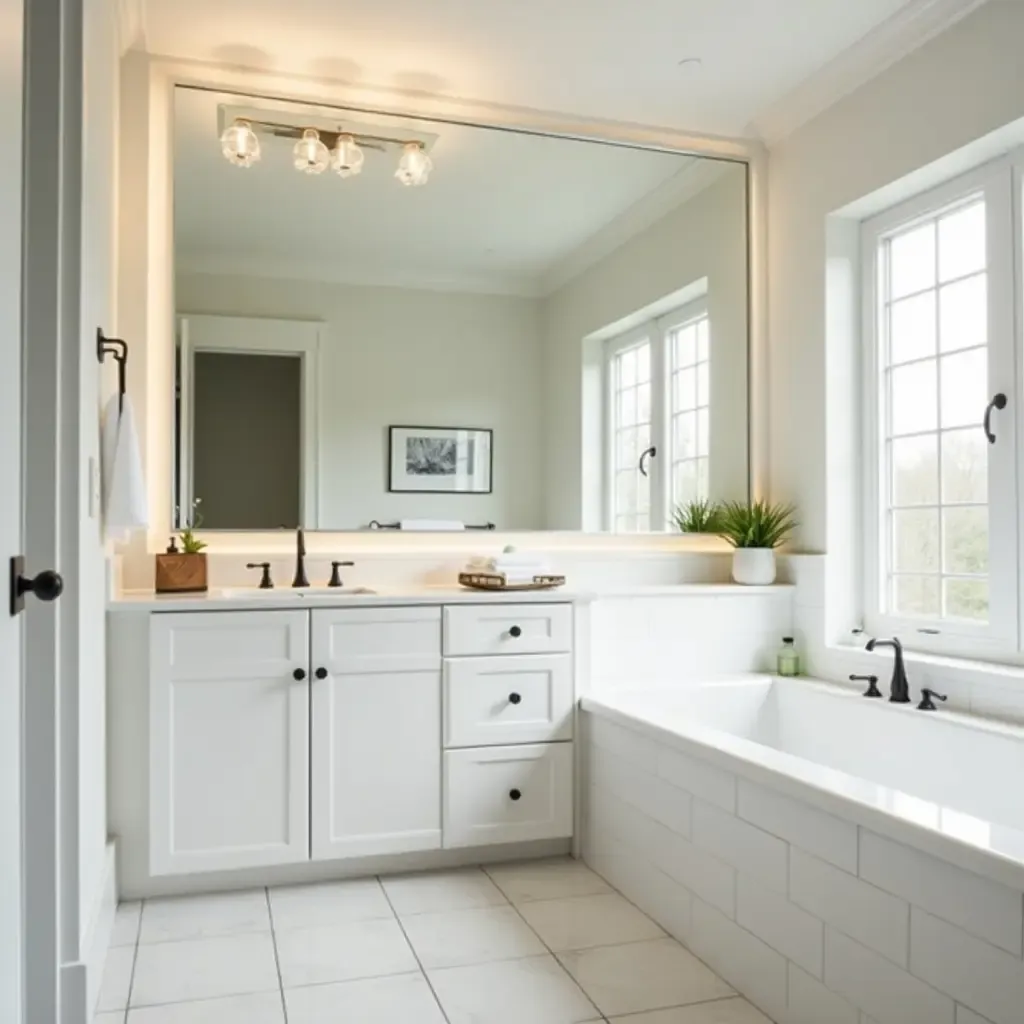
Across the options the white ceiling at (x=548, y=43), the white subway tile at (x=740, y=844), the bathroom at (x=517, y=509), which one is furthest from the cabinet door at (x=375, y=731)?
the white ceiling at (x=548, y=43)

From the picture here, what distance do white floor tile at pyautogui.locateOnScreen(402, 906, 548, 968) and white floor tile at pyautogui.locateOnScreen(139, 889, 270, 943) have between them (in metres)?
0.41

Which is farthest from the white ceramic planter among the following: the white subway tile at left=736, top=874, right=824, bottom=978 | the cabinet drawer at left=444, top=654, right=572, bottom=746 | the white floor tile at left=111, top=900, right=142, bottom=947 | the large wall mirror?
the white floor tile at left=111, top=900, right=142, bottom=947

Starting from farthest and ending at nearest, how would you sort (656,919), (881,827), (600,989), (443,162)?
(443,162), (656,919), (600,989), (881,827)

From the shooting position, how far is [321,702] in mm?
2807

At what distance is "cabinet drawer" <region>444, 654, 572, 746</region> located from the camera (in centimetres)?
294

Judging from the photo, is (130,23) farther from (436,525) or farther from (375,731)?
(375,731)

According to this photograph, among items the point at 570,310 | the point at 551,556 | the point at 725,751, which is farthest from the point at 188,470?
the point at 725,751

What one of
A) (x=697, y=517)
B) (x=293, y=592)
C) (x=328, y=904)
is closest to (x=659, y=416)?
(x=697, y=517)

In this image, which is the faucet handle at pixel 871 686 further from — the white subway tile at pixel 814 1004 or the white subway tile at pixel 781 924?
the white subway tile at pixel 814 1004

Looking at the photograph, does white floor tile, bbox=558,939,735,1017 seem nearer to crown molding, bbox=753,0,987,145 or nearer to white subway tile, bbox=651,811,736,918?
white subway tile, bbox=651,811,736,918

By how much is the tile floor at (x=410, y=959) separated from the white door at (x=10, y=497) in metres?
0.72

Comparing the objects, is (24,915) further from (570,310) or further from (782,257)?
(782,257)

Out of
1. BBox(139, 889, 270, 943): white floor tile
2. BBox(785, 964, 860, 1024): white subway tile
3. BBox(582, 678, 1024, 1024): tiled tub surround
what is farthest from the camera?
BBox(139, 889, 270, 943): white floor tile

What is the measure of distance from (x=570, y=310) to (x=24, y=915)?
2650 mm
